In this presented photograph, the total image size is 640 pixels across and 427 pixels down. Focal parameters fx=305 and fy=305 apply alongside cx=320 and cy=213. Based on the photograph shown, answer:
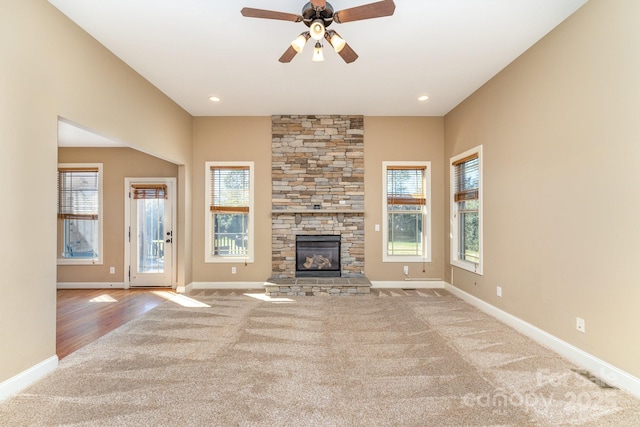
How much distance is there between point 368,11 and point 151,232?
522cm

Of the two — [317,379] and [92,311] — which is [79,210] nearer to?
[92,311]

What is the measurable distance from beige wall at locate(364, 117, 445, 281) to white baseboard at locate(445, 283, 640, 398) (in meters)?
1.58

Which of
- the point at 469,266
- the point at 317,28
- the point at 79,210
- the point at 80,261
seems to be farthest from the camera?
the point at 79,210

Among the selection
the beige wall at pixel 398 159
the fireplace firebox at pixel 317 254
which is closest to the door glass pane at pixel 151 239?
the fireplace firebox at pixel 317 254

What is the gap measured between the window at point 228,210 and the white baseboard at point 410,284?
246cm

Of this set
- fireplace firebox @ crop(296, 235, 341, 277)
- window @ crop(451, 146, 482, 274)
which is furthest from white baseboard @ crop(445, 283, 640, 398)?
fireplace firebox @ crop(296, 235, 341, 277)

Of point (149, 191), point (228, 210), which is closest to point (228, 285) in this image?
point (228, 210)

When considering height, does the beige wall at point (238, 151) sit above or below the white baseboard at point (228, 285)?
above

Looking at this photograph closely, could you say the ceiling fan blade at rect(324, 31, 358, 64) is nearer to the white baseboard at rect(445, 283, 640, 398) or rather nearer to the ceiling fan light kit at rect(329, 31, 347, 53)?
the ceiling fan light kit at rect(329, 31, 347, 53)

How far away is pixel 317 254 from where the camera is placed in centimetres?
554

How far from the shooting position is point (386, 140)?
5.57m

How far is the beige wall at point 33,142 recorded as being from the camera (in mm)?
2207

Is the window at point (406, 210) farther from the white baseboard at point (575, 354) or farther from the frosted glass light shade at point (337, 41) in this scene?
the frosted glass light shade at point (337, 41)

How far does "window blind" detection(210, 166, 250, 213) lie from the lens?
5.57m
